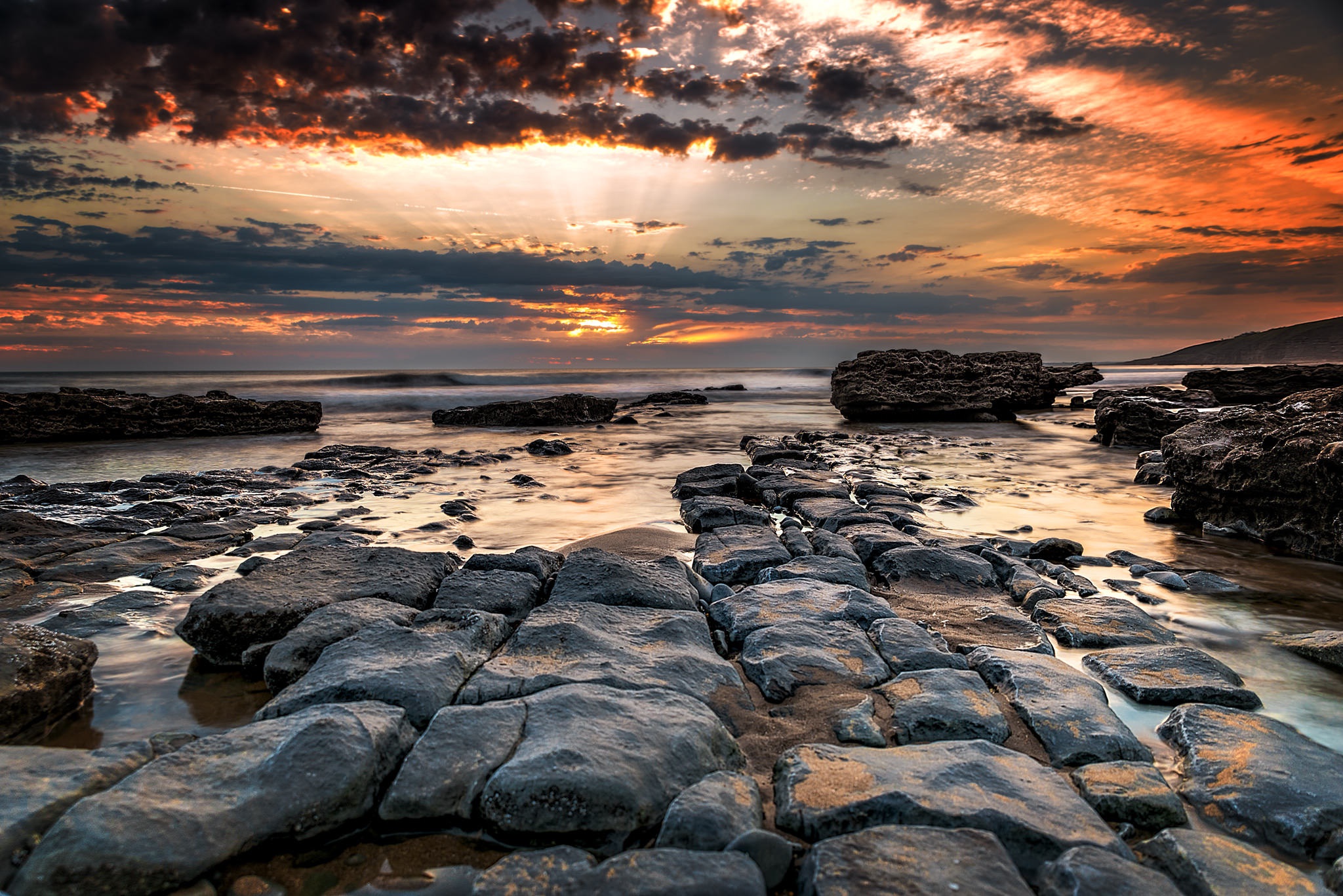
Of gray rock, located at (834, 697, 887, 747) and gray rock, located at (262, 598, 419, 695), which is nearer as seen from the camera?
gray rock, located at (834, 697, 887, 747)

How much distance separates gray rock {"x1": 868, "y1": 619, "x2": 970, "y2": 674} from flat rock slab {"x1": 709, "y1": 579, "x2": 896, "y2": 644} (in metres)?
0.13

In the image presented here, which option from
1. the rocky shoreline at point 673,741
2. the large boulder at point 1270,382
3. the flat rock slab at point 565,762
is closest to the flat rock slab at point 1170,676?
the rocky shoreline at point 673,741

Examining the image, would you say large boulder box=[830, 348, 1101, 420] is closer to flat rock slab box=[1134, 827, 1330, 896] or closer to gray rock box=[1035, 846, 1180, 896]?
flat rock slab box=[1134, 827, 1330, 896]

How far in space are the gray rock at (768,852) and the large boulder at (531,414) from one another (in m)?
14.4

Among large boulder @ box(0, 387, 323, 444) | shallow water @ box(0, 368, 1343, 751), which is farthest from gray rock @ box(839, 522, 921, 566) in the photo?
large boulder @ box(0, 387, 323, 444)

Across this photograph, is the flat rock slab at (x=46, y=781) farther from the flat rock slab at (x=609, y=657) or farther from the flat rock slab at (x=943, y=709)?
the flat rock slab at (x=943, y=709)

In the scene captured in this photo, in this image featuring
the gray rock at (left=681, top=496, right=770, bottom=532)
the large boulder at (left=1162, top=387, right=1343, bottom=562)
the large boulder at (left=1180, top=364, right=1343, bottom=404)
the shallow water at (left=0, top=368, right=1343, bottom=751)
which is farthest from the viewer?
the large boulder at (left=1180, top=364, right=1343, bottom=404)

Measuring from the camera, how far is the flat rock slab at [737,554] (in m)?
4.04

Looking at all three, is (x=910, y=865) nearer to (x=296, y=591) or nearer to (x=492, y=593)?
(x=492, y=593)

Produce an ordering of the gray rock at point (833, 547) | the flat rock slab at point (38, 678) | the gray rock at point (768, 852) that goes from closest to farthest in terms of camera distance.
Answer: the gray rock at point (768, 852)
the flat rock slab at point (38, 678)
the gray rock at point (833, 547)

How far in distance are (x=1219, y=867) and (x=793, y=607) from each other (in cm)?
186

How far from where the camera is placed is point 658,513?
6.16 meters

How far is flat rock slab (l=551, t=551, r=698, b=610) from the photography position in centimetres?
335

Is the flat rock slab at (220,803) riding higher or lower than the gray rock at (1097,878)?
lower
